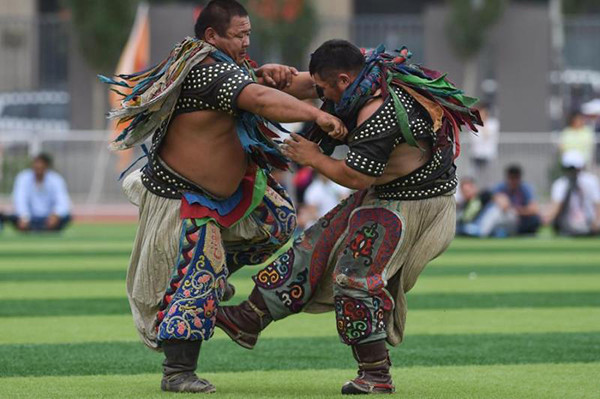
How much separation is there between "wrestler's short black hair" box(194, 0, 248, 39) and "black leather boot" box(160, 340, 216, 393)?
1.59 m

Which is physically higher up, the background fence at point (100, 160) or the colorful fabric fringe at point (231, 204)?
the colorful fabric fringe at point (231, 204)

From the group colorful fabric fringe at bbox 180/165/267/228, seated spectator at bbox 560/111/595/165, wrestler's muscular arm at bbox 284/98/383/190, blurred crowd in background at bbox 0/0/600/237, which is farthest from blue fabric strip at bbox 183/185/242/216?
blurred crowd in background at bbox 0/0/600/237

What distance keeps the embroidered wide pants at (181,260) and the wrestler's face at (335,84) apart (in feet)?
2.59

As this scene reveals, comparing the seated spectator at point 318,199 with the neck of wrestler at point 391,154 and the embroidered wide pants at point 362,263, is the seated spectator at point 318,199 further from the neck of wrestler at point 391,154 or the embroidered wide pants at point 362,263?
the neck of wrestler at point 391,154

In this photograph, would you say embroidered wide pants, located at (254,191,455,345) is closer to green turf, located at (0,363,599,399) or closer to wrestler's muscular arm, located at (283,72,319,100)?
green turf, located at (0,363,599,399)

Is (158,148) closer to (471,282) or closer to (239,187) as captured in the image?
(239,187)

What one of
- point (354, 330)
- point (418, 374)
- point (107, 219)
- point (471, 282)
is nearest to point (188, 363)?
point (354, 330)

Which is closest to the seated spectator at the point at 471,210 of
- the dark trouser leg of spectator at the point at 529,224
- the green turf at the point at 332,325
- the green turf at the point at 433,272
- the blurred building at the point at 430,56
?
the dark trouser leg of spectator at the point at 529,224

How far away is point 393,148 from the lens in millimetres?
6871

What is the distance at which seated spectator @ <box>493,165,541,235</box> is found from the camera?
20.7 meters

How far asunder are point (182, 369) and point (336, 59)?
1727 mm

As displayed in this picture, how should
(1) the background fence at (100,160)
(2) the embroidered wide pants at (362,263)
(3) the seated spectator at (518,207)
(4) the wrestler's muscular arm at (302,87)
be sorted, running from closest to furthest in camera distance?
(2) the embroidered wide pants at (362,263) < (4) the wrestler's muscular arm at (302,87) < (3) the seated spectator at (518,207) < (1) the background fence at (100,160)

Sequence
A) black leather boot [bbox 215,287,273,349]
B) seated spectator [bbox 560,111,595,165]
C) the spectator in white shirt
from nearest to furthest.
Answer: black leather boot [bbox 215,287,273,349] → seated spectator [bbox 560,111,595,165] → the spectator in white shirt

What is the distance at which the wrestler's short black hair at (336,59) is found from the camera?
22.5ft
